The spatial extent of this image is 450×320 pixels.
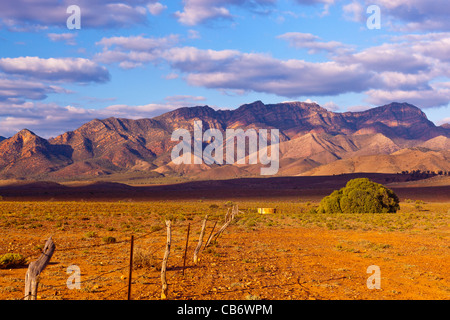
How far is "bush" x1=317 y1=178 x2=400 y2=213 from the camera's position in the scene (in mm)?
42062

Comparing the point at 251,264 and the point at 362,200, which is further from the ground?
the point at 362,200

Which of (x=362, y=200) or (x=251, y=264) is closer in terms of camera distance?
(x=251, y=264)

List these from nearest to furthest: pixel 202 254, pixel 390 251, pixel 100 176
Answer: pixel 202 254
pixel 390 251
pixel 100 176

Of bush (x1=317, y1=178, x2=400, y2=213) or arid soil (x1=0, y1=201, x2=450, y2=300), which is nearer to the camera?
arid soil (x1=0, y1=201, x2=450, y2=300)

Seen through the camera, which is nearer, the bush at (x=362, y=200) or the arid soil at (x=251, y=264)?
the arid soil at (x=251, y=264)

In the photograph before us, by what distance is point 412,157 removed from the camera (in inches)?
6043

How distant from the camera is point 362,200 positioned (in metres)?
42.4

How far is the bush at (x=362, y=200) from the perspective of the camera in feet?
138
